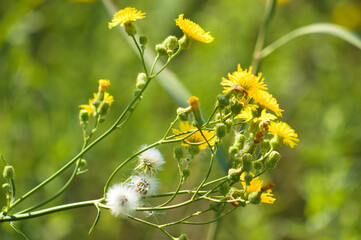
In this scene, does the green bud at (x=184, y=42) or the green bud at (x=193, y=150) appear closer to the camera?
the green bud at (x=193, y=150)

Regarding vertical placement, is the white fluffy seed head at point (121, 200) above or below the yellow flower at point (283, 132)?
below

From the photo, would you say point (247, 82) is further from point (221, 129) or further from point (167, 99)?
point (167, 99)

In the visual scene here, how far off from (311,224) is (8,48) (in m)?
2.52

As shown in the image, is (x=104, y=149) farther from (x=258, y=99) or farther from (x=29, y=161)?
(x=258, y=99)

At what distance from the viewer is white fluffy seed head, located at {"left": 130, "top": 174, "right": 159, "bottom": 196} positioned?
4.09 feet

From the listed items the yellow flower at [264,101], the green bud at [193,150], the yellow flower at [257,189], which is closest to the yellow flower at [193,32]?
the yellow flower at [264,101]

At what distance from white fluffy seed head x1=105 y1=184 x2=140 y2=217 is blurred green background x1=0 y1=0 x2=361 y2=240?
5.80 feet

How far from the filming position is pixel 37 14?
3.77 meters

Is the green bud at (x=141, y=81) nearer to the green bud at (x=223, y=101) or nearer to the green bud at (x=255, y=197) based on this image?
the green bud at (x=223, y=101)

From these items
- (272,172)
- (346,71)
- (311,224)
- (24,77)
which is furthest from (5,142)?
(346,71)

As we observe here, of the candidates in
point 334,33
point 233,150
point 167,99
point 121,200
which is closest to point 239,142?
point 233,150

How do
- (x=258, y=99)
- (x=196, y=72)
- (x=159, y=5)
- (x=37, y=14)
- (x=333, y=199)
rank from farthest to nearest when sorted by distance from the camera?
(x=159, y=5) < (x=196, y=72) < (x=37, y=14) < (x=333, y=199) < (x=258, y=99)

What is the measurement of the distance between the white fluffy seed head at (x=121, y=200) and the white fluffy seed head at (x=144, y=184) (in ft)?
0.10

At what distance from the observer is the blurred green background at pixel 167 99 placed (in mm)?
3080
